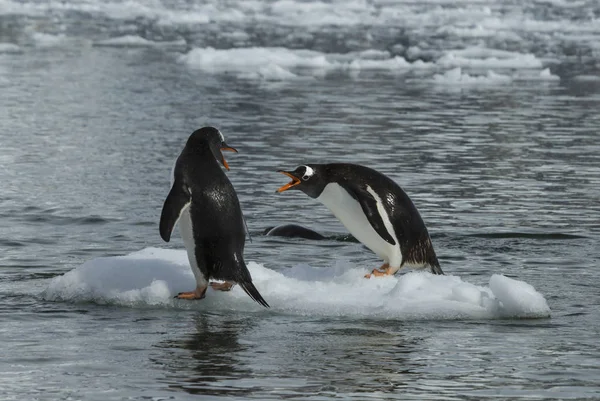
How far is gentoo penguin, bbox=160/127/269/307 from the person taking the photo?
7.93 meters

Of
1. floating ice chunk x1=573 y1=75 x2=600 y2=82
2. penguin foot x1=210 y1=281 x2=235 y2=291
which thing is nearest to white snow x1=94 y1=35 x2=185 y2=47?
floating ice chunk x1=573 y1=75 x2=600 y2=82

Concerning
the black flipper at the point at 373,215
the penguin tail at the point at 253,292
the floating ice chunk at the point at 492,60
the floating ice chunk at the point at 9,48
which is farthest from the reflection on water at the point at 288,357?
the floating ice chunk at the point at 9,48

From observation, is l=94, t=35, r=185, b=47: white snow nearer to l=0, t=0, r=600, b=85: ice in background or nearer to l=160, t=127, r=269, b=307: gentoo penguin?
l=0, t=0, r=600, b=85: ice in background

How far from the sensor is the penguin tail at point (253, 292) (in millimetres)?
7773

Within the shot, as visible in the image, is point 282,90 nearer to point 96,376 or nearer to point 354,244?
point 354,244

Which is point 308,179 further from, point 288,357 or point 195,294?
point 288,357

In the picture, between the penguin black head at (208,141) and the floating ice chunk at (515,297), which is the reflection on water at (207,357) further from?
the floating ice chunk at (515,297)

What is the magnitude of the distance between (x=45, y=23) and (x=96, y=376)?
132ft

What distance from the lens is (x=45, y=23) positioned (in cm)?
4519

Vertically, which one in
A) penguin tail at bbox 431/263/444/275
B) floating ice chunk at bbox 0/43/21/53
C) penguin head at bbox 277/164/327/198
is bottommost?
floating ice chunk at bbox 0/43/21/53

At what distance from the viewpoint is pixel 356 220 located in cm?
873

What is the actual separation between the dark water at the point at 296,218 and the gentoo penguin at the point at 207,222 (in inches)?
9.4

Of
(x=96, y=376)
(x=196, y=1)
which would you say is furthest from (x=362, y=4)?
(x=96, y=376)

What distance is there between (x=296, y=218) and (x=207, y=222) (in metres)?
4.07
